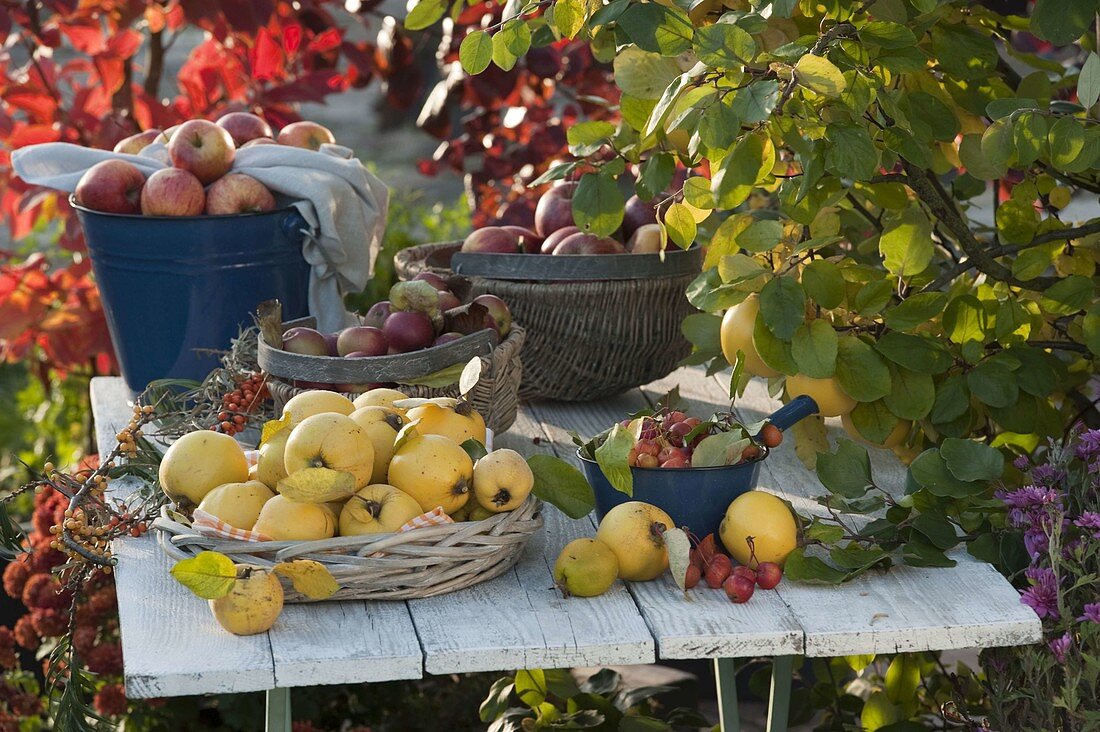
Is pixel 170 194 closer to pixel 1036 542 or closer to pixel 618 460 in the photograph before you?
pixel 618 460

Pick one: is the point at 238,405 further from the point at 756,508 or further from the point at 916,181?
the point at 916,181

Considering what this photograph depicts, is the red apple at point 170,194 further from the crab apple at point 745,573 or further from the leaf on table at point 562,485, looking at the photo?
the crab apple at point 745,573

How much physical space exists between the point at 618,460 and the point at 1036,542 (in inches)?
15.7

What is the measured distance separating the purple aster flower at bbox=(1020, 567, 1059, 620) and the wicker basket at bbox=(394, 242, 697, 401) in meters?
0.69

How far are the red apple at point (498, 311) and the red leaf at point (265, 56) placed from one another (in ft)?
3.10

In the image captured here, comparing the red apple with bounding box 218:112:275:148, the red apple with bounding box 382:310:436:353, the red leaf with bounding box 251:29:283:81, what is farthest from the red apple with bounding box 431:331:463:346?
the red leaf with bounding box 251:29:283:81

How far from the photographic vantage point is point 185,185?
1.68m

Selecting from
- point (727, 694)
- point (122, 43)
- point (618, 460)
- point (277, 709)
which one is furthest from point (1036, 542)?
point (122, 43)

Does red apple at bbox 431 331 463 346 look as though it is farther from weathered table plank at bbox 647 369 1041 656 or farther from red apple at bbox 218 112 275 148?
red apple at bbox 218 112 275 148

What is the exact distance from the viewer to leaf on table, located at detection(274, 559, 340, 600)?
1.05 metres

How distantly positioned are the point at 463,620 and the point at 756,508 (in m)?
0.29

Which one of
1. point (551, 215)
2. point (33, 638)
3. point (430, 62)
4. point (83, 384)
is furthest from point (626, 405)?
point (430, 62)

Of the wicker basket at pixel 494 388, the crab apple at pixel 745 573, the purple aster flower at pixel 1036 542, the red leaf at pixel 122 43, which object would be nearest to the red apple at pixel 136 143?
the red leaf at pixel 122 43

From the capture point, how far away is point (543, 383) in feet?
5.78
